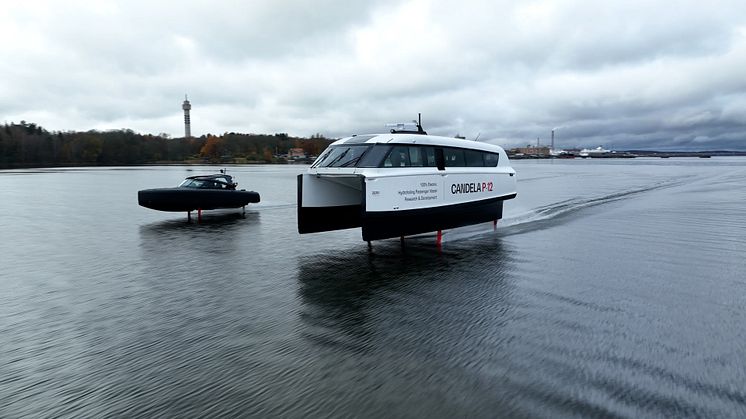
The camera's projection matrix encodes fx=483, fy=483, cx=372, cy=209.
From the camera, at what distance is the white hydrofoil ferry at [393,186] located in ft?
32.4

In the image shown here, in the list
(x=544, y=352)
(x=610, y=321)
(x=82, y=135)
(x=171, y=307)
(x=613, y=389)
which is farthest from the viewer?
(x=82, y=135)

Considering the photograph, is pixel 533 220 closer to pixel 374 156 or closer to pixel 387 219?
pixel 387 219

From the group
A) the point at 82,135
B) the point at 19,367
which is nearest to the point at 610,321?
the point at 19,367

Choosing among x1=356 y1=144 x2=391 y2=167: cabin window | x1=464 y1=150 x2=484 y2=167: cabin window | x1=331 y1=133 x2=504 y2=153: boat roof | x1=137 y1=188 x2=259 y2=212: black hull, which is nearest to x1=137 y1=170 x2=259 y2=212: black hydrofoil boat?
x1=137 y1=188 x2=259 y2=212: black hull

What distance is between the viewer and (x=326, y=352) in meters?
5.22

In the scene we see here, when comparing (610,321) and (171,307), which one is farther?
(171,307)

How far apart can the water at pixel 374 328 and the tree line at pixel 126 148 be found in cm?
12108

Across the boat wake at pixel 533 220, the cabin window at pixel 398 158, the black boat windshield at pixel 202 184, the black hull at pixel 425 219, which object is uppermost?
the cabin window at pixel 398 158

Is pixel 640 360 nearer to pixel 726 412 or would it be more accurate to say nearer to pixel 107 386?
pixel 726 412

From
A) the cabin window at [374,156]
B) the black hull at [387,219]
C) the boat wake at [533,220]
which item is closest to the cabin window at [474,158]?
the black hull at [387,219]

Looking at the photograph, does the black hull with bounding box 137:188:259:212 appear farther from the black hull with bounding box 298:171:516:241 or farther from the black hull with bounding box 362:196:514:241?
the black hull with bounding box 362:196:514:241

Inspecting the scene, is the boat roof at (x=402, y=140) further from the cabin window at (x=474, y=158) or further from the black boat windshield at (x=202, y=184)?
the black boat windshield at (x=202, y=184)

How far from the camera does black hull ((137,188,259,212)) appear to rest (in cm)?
1507

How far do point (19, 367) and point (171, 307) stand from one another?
206 cm
